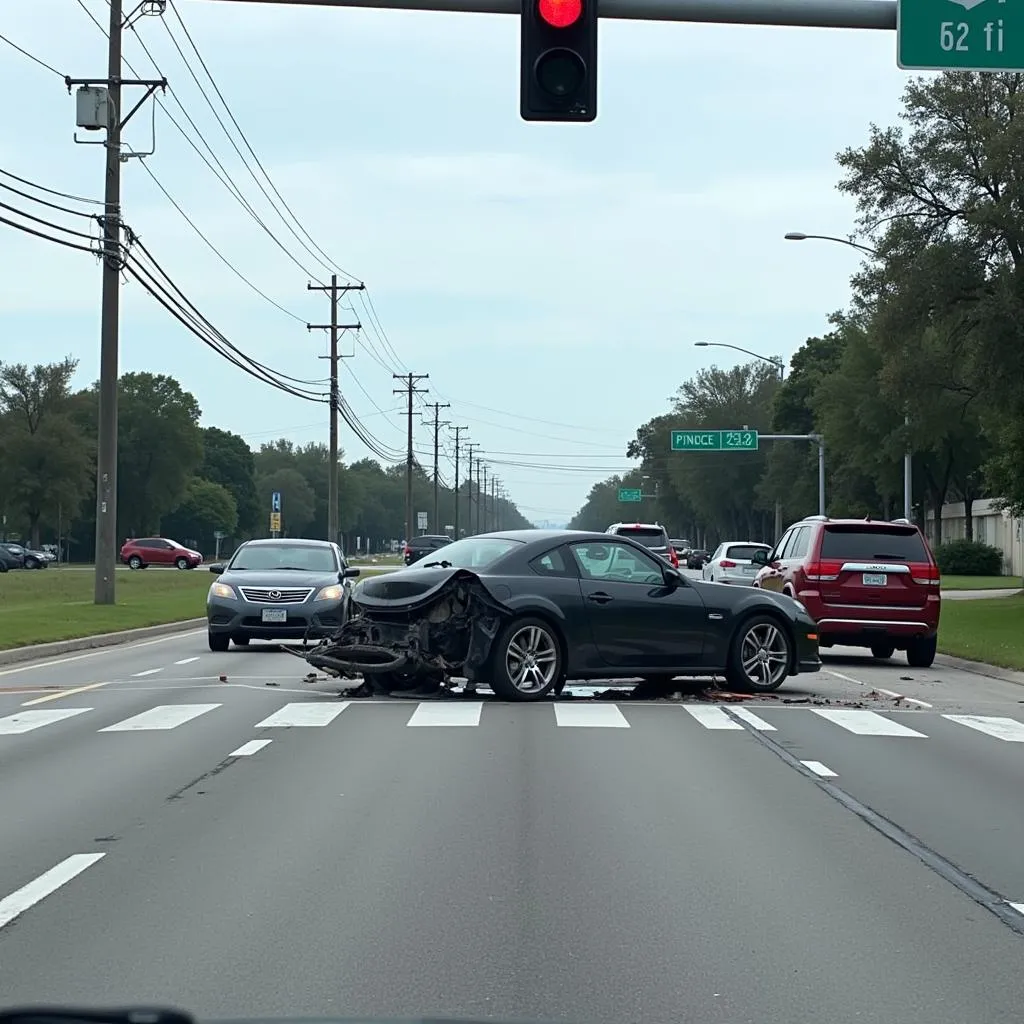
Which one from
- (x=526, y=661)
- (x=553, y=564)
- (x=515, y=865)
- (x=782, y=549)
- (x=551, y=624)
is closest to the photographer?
(x=515, y=865)

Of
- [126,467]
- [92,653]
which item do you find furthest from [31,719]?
[126,467]

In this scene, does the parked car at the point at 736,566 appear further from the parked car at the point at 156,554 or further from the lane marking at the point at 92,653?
the parked car at the point at 156,554

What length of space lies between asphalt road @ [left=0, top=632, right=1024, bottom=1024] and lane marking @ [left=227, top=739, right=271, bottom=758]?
5 centimetres

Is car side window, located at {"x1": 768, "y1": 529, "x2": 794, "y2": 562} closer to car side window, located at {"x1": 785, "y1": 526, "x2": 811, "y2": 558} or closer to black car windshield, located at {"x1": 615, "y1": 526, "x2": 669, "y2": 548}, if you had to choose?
car side window, located at {"x1": 785, "y1": 526, "x2": 811, "y2": 558}

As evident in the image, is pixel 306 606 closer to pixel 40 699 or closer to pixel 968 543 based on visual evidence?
pixel 40 699

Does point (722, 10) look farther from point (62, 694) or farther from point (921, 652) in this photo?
point (921, 652)

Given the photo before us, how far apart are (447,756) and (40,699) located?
6.02 meters

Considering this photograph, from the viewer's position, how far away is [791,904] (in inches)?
287

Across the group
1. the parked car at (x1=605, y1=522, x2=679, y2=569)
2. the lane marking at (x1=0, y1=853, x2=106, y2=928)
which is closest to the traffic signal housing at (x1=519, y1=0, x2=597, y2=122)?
the lane marking at (x1=0, y1=853, x2=106, y2=928)

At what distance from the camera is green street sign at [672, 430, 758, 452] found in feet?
246

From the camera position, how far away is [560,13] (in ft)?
40.5

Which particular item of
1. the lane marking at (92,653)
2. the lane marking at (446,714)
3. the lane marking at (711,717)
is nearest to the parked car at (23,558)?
the lane marking at (92,653)

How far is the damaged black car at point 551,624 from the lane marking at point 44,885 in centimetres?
749

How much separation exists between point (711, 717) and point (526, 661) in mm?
1841
